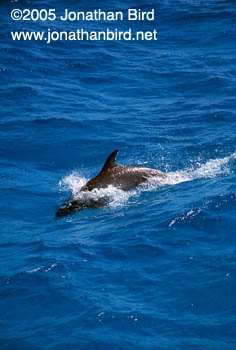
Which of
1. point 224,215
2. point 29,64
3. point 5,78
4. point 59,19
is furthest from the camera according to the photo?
point 59,19

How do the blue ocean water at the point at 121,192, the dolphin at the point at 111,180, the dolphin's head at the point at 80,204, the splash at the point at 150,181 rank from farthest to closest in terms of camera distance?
the splash at the point at 150,181, the dolphin at the point at 111,180, the dolphin's head at the point at 80,204, the blue ocean water at the point at 121,192

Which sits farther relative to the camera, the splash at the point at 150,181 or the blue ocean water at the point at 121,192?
the splash at the point at 150,181

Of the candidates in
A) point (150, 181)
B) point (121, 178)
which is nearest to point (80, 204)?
point (121, 178)

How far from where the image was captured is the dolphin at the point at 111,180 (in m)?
13.5

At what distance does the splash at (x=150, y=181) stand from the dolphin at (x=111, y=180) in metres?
0.10

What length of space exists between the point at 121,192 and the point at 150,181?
913 mm

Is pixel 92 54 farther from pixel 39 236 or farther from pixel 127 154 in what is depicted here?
pixel 39 236

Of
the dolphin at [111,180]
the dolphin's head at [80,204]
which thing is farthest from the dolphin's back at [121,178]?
the dolphin's head at [80,204]

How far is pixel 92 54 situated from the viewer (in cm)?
2697

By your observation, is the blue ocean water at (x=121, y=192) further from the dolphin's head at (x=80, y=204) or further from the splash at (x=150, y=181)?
the dolphin's head at (x=80, y=204)

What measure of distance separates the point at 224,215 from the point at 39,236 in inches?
155

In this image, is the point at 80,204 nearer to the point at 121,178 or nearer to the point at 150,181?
the point at 121,178

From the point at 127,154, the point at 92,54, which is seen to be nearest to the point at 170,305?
the point at 127,154

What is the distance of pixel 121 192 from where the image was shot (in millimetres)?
13961
